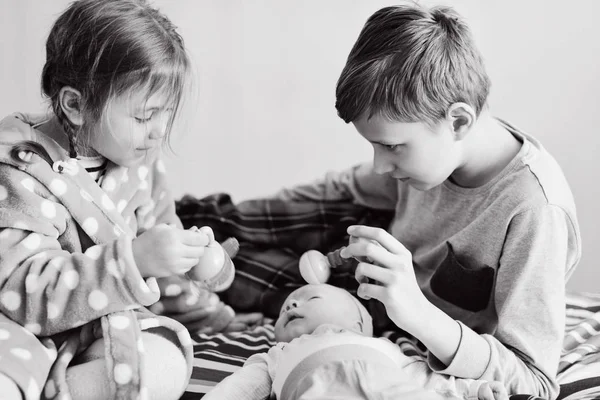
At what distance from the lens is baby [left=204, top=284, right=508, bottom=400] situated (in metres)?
0.99

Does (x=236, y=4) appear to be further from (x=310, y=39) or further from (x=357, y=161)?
(x=357, y=161)

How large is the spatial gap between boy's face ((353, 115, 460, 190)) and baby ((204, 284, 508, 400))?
0.25 m

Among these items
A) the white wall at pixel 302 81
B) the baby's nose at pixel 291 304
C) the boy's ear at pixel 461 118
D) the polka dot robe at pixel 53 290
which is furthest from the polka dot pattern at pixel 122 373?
the white wall at pixel 302 81

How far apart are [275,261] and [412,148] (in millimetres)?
510

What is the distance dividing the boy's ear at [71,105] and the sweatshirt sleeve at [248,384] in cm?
45

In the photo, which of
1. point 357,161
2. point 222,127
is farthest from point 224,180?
point 357,161

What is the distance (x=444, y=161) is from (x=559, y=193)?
20 centimetres

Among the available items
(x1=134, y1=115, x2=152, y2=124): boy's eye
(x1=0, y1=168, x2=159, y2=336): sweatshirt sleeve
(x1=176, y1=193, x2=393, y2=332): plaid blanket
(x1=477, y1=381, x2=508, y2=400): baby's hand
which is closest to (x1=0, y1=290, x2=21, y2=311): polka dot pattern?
(x1=0, y1=168, x2=159, y2=336): sweatshirt sleeve

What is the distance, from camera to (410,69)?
1.13 m

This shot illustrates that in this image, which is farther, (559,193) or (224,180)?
(224,180)

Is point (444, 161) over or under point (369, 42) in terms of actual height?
under

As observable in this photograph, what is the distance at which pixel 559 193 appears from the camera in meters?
1.20

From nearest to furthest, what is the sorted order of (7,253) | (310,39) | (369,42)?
(7,253), (369,42), (310,39)

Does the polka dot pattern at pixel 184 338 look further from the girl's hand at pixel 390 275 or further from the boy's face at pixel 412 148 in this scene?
the boy's face at pixel 412 148
